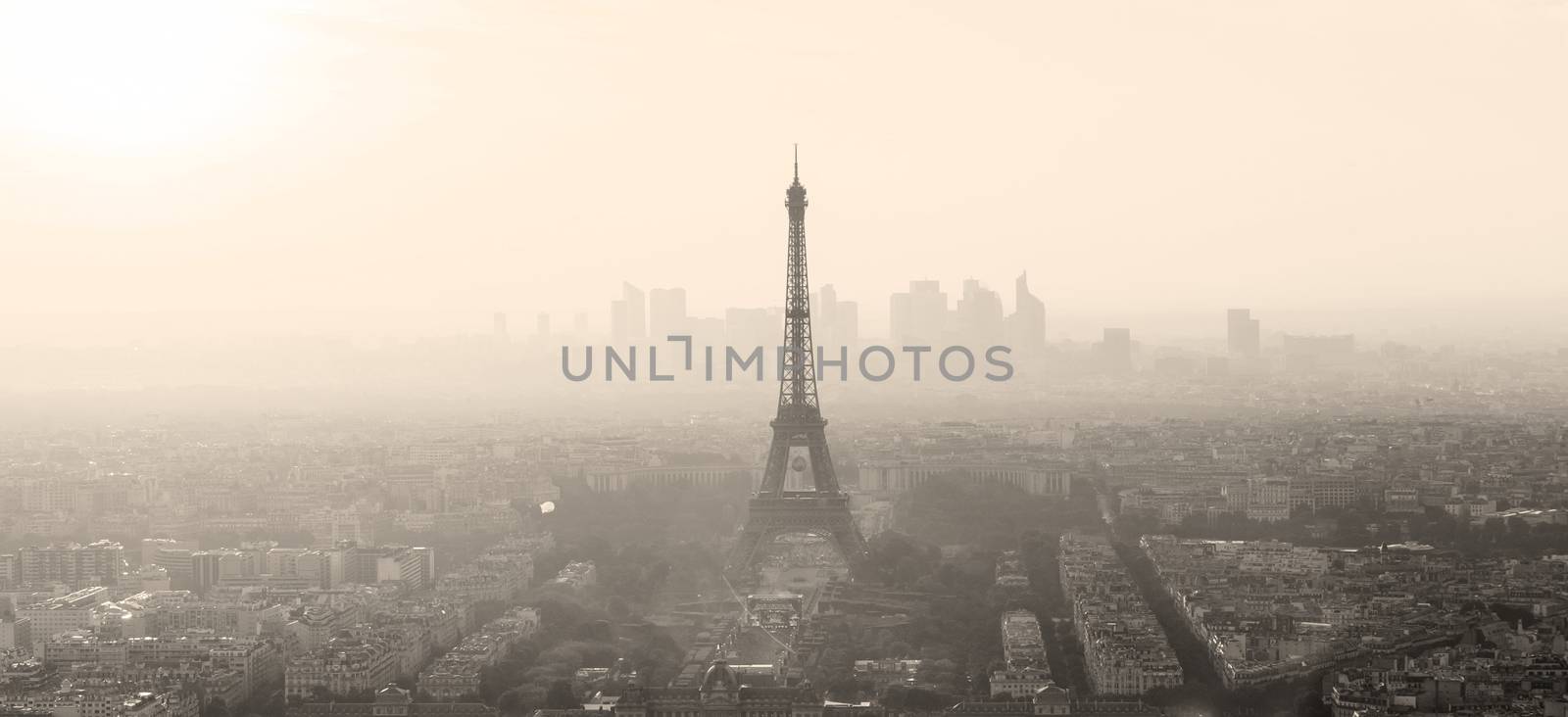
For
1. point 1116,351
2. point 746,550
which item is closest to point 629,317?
point 1116,351

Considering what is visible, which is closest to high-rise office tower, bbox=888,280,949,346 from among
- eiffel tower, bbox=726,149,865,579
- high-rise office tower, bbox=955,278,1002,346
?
high-rise office tower, bbox=955,278,1002,346

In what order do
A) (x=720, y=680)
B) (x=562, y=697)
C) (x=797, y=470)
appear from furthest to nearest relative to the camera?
(x=797, y=470), (x=562, y=697), (x=720, y=680)

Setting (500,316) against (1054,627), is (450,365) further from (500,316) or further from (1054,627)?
(1054,627)

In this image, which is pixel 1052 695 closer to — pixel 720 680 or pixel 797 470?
pixel 720 680

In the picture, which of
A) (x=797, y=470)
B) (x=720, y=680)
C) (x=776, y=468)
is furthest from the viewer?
(x=797, y=470)

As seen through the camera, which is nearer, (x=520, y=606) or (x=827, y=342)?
(x=520, y=606)

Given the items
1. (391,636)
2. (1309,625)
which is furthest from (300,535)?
(1309,625)

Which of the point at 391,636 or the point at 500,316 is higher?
the point at 500,316

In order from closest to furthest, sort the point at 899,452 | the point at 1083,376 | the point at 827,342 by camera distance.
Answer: the point at 899,452
the point at 827,342
the point at 1083,376
